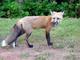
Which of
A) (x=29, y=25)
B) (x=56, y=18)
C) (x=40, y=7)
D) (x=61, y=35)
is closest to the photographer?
(x=56, y=18)

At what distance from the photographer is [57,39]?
10.5 meters

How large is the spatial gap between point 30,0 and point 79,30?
7.66m

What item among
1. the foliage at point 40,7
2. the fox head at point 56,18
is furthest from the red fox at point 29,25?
the foliage at point 40,7

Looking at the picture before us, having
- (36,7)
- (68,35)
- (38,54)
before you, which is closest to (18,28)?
(38,54)

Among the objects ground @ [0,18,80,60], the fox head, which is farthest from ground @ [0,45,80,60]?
the fox head

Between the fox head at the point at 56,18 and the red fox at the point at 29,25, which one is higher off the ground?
the fox head at the point at 56,18

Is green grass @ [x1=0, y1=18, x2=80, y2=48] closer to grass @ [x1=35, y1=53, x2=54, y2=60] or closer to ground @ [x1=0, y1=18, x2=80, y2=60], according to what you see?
ground @ [x1=0, y1=18, x2=80, y2=60]

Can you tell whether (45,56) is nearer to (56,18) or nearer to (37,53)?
(37,53)

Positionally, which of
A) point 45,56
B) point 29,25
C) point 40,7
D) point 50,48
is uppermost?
point 29,25

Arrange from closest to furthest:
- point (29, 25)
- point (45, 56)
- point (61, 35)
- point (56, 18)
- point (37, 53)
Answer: point (45, 56), point (37, 53), point (56, 18), point (29, 25), point (61, 35)

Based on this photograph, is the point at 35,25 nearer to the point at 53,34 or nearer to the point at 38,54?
the point at 38,54

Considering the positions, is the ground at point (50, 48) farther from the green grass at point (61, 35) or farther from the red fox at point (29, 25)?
the red fox at point (29, 25)

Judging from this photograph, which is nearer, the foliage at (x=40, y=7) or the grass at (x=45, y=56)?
the grass at (x=45, y=56)

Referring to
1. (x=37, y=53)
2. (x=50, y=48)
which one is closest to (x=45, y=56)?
(x=37, y=53)
